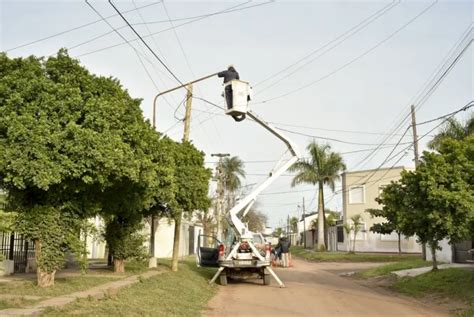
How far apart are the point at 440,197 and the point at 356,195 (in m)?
39.1

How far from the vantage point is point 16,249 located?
1741 centimetres

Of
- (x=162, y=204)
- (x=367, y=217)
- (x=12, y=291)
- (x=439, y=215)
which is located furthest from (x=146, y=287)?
(x=367, y=217)

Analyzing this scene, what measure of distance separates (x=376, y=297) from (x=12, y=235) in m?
11.6

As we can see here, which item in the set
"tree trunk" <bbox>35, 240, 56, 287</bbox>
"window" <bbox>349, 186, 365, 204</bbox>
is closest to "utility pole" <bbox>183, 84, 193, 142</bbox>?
"tree trunk" <bbox>35, 240, 56, 287</bbox>

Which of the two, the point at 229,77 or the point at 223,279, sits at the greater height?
the point at 229,77

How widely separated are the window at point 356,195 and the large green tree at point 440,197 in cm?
3615

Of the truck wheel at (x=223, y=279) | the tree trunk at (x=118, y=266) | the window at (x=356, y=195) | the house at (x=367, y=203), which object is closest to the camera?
the truck wheel at (x=223, y=279)

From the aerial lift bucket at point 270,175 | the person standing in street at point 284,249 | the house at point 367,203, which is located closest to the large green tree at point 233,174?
the house at point 367,203

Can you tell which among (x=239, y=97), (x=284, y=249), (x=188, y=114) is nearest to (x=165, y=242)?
(x=284, y=249)

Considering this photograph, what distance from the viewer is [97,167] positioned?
10.8 metres

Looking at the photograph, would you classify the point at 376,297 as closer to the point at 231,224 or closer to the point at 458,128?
the point at 231,224

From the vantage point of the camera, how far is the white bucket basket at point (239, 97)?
49.7 feet

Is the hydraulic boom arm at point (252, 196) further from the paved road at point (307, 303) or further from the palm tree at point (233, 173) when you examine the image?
the palm tree at point (233, 173)

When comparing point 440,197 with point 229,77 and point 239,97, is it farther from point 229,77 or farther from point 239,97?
point 229,77
